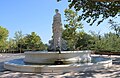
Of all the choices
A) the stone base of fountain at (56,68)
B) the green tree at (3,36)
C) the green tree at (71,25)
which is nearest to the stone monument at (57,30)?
the stone base of fountain at (56,68)

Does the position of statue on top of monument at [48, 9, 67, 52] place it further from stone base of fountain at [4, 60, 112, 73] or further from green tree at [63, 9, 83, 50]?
green tree at [63, 9, 83, 50]

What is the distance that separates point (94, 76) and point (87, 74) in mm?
535

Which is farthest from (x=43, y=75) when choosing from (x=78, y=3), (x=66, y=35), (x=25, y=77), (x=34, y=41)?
(x=34, y=41)

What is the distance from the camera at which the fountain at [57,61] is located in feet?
37.2

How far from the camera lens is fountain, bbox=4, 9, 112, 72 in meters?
11.3

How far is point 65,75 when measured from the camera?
34.2 feet

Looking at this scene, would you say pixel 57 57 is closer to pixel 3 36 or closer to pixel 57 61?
pixel 57 61

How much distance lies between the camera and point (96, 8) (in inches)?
664

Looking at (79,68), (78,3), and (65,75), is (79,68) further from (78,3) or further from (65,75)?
(78,3)

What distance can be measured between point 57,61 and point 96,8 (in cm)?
586

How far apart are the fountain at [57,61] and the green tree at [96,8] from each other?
1737 millimetres

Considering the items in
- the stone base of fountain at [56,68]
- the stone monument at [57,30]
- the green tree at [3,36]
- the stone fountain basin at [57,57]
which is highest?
the green tree at [3,36]

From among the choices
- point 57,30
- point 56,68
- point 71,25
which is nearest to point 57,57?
point 56,68

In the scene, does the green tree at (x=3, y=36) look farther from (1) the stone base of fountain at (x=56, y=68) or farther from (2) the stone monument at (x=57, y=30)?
(1) the stone base of fountain at (x=56, y=68)
